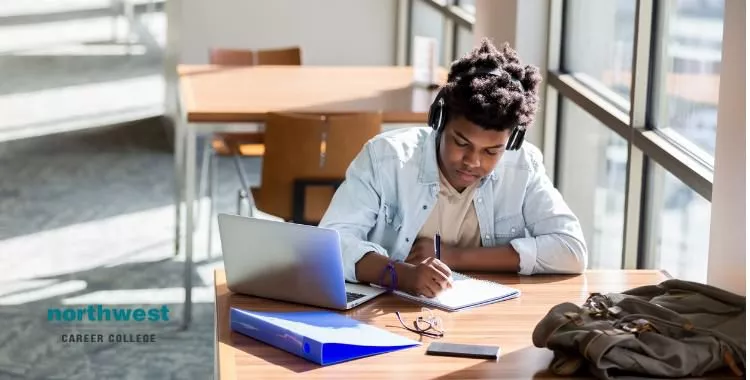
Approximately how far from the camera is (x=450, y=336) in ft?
7.20

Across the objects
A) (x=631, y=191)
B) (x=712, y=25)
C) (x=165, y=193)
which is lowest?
(x=165, y=193)

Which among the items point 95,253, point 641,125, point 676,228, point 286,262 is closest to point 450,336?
point 286,262

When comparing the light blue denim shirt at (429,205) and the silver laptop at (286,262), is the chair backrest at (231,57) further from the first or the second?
the silver laptop at (286,262)

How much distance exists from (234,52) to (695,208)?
→ 111 inches

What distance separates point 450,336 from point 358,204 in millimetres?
537

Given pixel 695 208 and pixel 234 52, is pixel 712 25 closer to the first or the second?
pixel 695 208

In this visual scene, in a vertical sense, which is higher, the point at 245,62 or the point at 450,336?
the point at 245,62

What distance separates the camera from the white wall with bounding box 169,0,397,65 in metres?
7.27

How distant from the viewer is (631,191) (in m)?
3.41

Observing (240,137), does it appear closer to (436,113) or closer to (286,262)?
(436,113)

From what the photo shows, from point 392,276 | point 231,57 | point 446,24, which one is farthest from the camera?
point 446,24

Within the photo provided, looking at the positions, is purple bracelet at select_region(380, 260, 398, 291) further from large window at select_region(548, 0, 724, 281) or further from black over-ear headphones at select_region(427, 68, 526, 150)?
large window at select_region(548, 0, 724, 281)

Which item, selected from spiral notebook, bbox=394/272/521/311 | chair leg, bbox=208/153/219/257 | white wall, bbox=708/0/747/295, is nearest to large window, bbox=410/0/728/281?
white wall, bbox=708/0/747/295

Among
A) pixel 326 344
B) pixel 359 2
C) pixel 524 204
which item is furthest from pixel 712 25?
pixel 359 2
